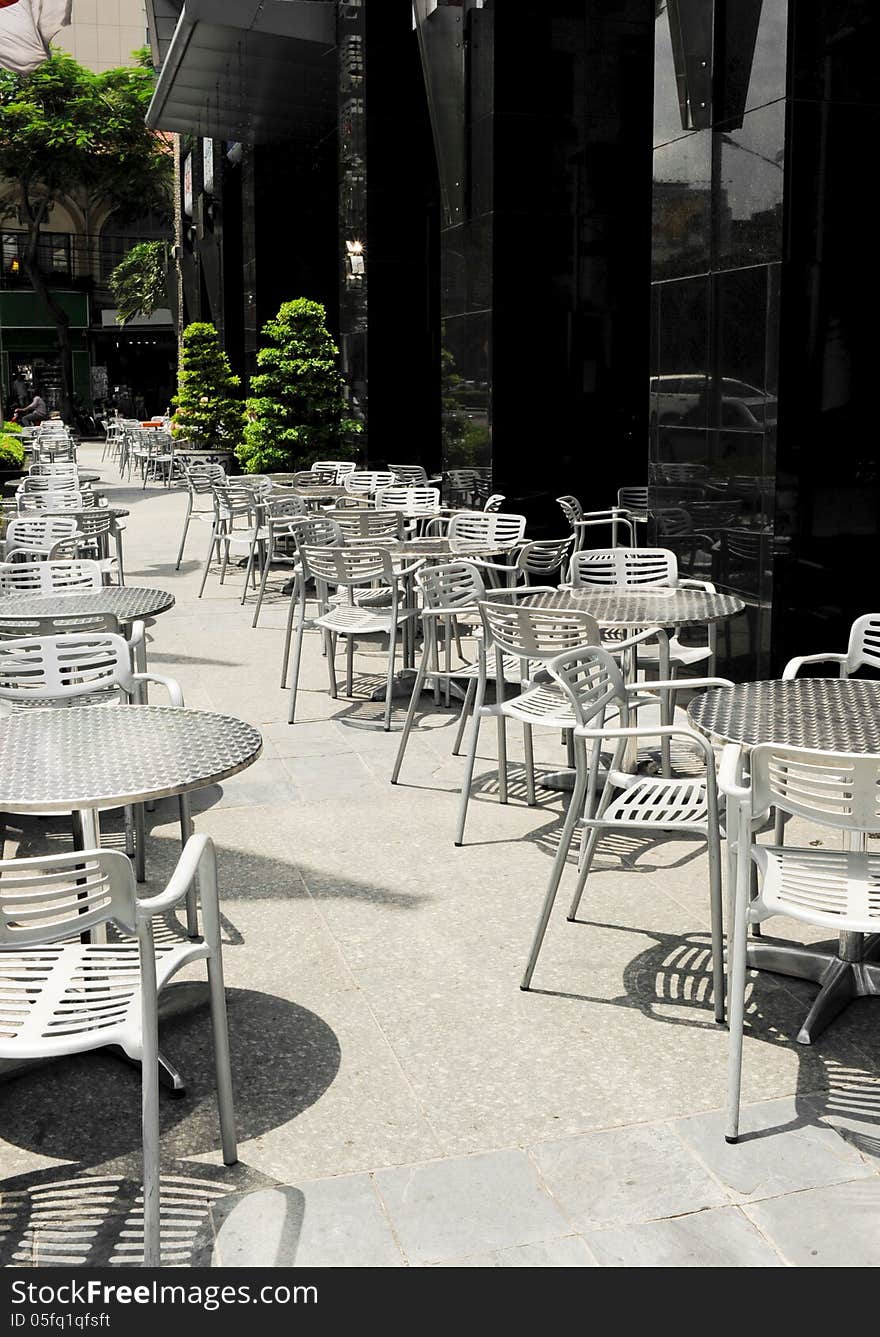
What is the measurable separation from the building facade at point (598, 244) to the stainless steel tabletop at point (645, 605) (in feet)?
4.17

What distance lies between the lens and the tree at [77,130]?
148 ft

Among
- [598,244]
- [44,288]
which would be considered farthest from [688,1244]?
[44,288]

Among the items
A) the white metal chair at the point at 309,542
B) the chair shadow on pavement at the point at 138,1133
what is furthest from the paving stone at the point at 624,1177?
the white metal chair at the point at 309,542

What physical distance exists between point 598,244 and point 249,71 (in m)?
10.2

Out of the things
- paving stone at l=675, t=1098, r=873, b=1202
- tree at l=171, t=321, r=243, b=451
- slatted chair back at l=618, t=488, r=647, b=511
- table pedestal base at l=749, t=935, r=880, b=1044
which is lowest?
paving stone at l=675, t=1098, r=873, b=1202

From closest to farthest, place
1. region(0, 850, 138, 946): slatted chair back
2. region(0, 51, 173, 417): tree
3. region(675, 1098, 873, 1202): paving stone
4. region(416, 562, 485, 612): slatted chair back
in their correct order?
region(0, 850, 138, 946): slatted chair back < region(675, 1098, 873, 1202): paving stone < region(416, 562, 485, 612): slatted chair back < region(0, 51, 173, 417): tree

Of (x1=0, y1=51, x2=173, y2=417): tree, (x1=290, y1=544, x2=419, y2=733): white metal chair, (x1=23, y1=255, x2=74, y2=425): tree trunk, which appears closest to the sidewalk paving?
(x1=290, y1=544, x2=419, y2=733): white metal chair

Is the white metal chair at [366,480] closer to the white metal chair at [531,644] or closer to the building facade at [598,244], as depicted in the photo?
the building facade at [598,244]

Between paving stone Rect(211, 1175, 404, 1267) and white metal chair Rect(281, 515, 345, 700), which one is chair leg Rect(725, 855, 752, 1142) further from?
white metal chair Rect(281, 515, 345, 700)

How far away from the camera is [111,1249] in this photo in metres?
3.14

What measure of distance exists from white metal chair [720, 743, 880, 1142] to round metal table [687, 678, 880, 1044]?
32 cm

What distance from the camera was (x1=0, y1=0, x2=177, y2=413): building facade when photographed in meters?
64.6

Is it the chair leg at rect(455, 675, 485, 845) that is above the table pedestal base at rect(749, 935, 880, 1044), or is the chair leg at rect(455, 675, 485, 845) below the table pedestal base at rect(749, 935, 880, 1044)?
above
